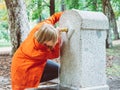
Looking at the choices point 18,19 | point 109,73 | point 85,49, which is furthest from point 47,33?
point 18,19

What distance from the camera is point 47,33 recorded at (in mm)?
4457

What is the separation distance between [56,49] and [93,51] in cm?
53

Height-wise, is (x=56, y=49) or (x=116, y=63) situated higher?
(x=56, y=49)

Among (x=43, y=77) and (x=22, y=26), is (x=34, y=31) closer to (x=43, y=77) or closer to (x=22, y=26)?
(x=43, y=77)

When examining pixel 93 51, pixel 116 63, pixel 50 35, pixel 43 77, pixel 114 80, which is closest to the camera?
pixel 50 35

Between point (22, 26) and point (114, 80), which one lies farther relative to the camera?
point (22, 26)

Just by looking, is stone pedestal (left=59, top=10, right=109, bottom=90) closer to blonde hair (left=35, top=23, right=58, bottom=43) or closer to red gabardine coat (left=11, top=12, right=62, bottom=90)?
red gabardine coat (left=11, top=12, right=62, bottom=90)

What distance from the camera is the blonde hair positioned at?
4453 millimetres

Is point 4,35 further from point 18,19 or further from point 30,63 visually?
point 30,63

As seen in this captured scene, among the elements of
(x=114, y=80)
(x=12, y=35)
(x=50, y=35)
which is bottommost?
(x=114, y=80)

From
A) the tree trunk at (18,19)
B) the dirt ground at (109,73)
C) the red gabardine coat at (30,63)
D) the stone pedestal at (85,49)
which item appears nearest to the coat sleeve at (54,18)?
the red gabardine coat at (30,63)

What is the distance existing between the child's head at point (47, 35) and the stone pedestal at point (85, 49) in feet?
1.18

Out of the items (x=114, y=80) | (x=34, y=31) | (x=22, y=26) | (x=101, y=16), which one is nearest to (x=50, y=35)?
(x=34, y=31)

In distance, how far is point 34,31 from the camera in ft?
16.1
